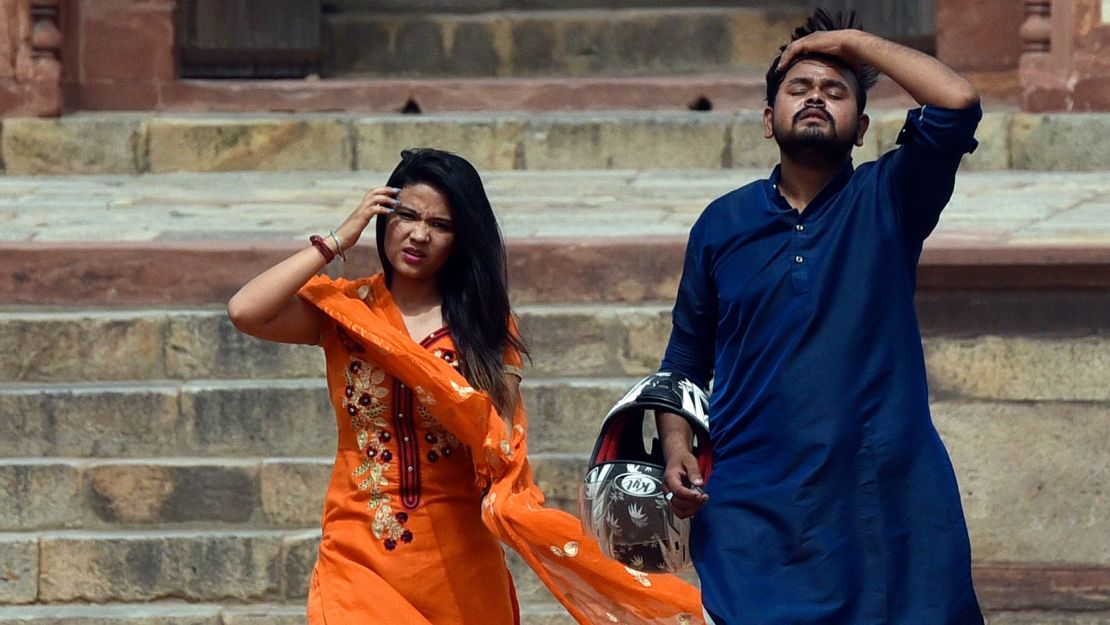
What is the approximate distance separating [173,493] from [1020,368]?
270 cm

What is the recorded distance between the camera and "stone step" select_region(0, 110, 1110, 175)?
31.3 feet

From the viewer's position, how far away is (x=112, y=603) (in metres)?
5.98

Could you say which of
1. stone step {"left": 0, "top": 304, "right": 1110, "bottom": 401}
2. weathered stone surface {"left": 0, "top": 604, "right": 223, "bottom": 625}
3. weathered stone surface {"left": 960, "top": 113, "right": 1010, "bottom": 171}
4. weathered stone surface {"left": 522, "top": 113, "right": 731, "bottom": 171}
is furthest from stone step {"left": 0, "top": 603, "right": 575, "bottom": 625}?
weathered stone surface {"left": 960, "top": 113, "right": 1010, "bottom": 171}

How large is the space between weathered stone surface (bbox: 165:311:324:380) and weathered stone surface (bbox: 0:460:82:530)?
2.09 feet

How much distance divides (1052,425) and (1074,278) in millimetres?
466

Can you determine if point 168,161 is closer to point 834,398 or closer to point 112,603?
point 112,603

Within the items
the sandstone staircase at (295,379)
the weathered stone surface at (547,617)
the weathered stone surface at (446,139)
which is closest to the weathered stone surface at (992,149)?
the sandstone staircase at (295,379)

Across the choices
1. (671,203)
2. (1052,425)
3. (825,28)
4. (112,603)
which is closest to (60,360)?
Answer: (112,603)

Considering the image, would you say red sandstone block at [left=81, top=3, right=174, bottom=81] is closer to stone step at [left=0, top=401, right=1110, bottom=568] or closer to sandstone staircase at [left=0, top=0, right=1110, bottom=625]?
sandstone staircase at [left=0, top=0, right=1110, bottom=625]

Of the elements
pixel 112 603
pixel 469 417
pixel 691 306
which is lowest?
pixel 112 603

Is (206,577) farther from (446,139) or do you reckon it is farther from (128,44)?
(128,44)

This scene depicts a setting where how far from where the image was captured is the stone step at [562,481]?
598cm

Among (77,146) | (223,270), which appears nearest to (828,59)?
(223,270)

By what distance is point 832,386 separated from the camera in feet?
11.6
